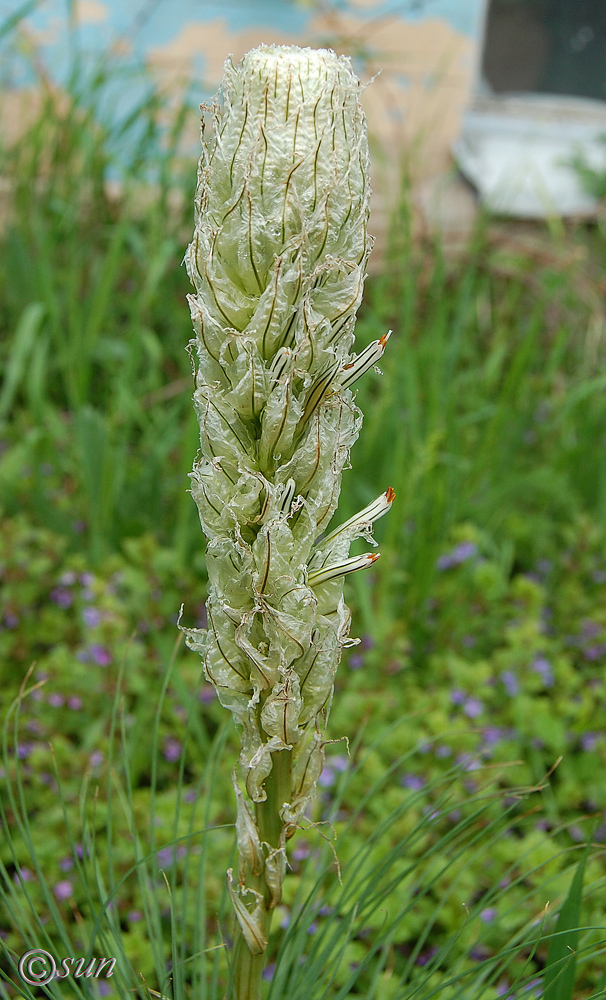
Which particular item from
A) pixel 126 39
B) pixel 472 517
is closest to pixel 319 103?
pixel 472 517

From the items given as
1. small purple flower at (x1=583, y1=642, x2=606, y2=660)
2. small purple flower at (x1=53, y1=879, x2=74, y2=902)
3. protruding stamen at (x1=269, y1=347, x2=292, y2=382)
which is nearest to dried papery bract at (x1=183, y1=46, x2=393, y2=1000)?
protruding stamen at (x1=269, y1=347, x2=292, y2=382)

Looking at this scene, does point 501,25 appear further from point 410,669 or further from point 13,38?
point 410,669

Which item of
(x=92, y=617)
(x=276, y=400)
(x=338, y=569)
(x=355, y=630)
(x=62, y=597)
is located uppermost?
(x=276, y=400)

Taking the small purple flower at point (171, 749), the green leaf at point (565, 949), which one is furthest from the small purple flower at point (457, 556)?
the green leaf at point (565, 949)

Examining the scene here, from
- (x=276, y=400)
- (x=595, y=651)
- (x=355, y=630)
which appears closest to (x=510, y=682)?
(x=595, y=651)

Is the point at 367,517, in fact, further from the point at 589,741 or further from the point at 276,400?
the point at 589,741

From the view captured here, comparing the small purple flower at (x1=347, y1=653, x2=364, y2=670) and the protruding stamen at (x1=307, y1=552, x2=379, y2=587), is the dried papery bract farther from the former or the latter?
the small purple flower at (x1=347, y1=653, x2=364, y2=670)

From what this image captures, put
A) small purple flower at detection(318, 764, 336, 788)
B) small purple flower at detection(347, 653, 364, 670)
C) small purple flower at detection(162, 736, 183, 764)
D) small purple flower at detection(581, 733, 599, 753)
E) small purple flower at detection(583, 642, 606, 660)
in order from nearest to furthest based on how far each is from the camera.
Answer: small purple flower at detection(318, 764, 336, 788)
small purple flower at detection(162, 736, 183, 764)
small purple flower at detection(581, 733, 599, 753)
small purple flower at detection(347, 653, 364, 670)
small purple flower at detection(583, 642, 606, 660)
